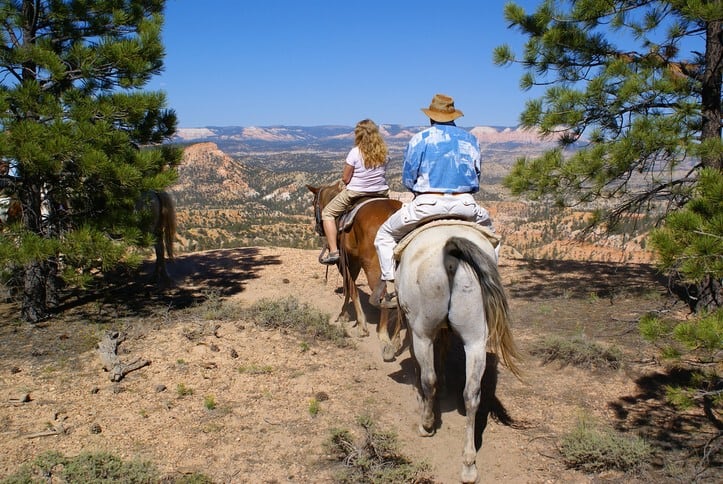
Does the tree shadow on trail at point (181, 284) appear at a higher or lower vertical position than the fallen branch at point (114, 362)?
lower

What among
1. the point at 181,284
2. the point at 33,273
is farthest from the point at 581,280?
the point at 33,273

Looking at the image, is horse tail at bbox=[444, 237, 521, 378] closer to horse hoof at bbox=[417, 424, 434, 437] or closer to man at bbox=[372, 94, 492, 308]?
man at bbox=[372, 94, 492, 308]

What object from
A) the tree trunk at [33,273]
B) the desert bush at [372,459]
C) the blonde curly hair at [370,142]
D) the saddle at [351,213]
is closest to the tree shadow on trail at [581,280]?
the saddle at [351,213]

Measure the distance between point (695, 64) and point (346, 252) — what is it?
518 centimetres

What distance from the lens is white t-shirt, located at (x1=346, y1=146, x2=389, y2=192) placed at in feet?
21.3

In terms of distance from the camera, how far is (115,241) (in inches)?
248

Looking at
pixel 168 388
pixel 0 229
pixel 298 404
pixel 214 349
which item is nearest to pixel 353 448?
pixel 298 404

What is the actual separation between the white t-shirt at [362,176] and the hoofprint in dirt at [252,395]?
6.37 feet

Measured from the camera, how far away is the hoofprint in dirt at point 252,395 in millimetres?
4027

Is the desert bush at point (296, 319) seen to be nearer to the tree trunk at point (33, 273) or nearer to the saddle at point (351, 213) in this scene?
the saddle at point (351, 213)

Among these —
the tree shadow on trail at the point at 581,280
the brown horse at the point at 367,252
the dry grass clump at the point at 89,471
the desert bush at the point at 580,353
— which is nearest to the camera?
the dry grass clump at the point at 89,471

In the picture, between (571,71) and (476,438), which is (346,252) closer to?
(476,438)

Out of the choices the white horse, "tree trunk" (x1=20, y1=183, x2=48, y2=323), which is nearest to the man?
the white horse

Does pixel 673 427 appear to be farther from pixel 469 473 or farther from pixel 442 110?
pixel 442 110
